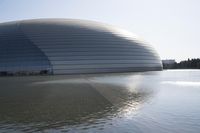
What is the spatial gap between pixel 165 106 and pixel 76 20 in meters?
56.3

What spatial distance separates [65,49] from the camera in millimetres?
55688

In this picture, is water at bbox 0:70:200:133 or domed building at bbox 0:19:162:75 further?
domed building at bbox 0:19:162:75

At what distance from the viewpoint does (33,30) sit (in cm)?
5828

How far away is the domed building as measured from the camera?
54.5 m

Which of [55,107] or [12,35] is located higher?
[12,35]

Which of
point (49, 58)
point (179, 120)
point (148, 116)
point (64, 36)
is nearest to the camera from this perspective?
point (179, 120)

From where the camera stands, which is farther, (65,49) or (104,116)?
(65,49)

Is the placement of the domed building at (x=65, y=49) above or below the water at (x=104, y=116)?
above

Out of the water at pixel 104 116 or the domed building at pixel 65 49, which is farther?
the domed building at pixel 65 49

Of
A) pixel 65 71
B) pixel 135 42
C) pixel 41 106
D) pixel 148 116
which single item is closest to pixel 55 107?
pixel 41 106

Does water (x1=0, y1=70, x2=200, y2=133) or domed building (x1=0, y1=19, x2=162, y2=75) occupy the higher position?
domed building (x1=0, y1=19, x2=162, y2=75)

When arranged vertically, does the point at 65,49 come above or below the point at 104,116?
above

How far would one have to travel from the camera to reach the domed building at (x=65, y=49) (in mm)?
54500

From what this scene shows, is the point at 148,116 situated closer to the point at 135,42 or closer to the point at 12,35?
the point at 12,35
